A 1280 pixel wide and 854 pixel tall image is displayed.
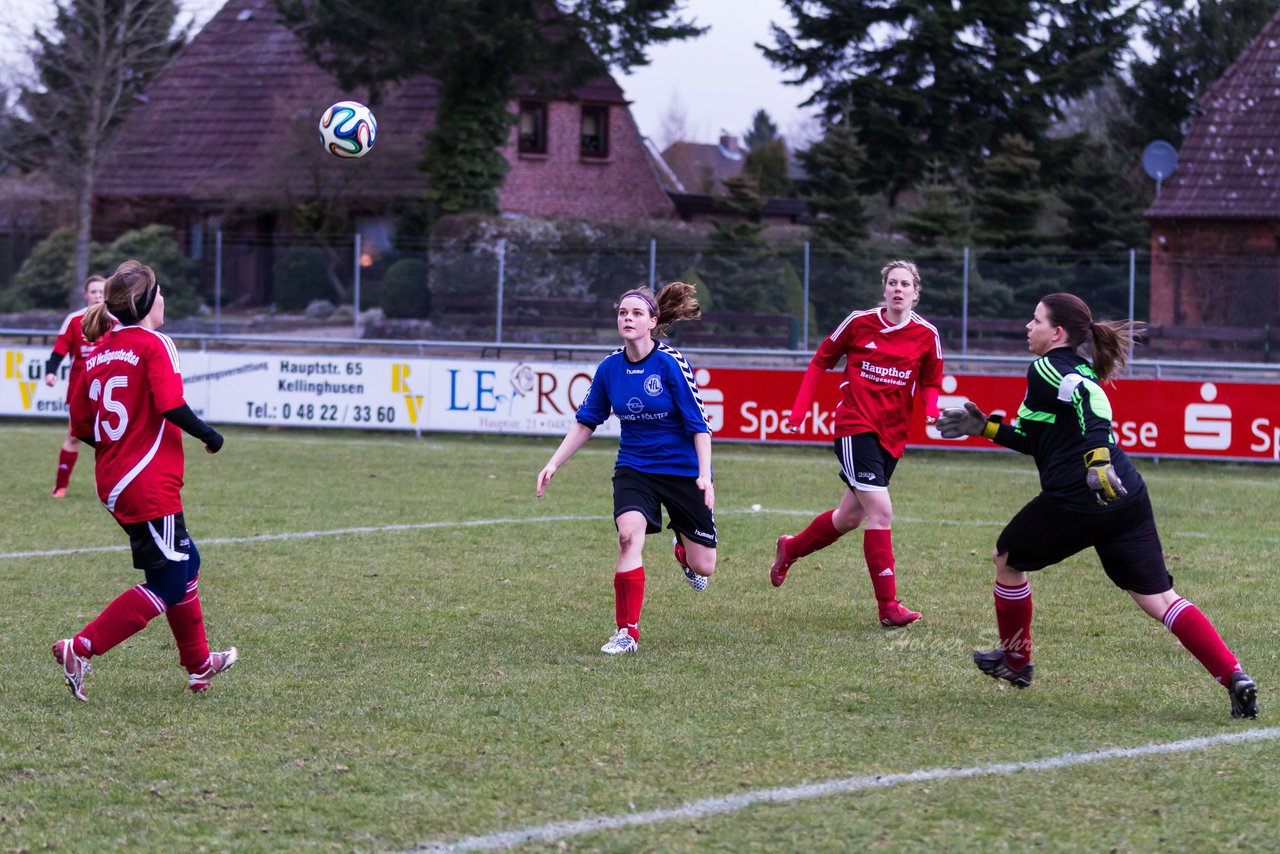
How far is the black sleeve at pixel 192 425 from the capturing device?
18.7ft

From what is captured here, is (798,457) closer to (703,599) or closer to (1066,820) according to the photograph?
(703,599)

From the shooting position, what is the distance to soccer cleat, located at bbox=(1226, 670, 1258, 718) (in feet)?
18.3

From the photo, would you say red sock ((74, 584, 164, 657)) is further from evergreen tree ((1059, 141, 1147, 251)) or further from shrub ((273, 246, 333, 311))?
evergreen tree ((1059, 141, 1147, 251))

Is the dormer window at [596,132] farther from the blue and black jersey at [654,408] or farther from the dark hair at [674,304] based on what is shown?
the blue and black jersey at [654,408]

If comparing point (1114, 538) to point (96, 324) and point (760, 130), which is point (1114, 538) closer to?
point (96, 324)

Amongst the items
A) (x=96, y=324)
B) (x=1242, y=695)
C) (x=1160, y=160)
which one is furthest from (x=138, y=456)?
(x=1160, y=160)

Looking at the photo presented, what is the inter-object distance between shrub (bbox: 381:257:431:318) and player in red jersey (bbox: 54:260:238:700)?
785 inches

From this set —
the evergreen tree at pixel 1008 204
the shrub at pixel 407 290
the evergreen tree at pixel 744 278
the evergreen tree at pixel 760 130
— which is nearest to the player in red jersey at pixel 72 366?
the shrub at pixel 407 290

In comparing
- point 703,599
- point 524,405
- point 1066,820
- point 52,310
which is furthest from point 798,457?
point 52,310

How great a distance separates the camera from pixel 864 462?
308 inches

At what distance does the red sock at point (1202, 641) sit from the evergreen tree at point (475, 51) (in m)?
26.1

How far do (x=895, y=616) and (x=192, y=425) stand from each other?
365cm

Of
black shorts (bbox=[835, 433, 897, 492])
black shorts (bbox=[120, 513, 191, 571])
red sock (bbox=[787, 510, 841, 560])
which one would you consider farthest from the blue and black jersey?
black shorts (bbox=[120, 513, 191, 571])

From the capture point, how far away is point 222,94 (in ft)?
133
